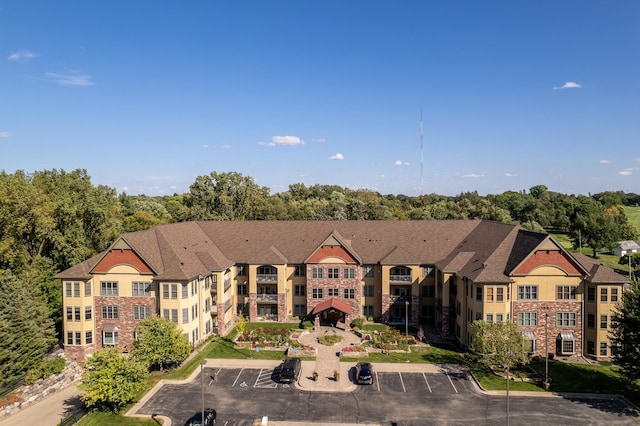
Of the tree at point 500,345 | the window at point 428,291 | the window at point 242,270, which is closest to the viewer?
the tree at point 500,345

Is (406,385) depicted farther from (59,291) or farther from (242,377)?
(59,291)

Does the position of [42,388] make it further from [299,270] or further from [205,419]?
[299,270]

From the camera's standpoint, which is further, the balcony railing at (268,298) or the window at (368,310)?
the window at (368,310)

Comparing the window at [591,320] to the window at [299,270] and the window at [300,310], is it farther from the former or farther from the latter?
the window at [299,270]

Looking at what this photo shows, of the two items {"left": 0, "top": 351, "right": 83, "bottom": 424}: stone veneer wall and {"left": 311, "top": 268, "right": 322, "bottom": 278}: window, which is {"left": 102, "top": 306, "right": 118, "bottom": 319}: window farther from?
{"left": 311, "top": 268, "right": 322, "bottom": 278}: window

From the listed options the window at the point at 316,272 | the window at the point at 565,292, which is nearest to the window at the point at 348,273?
the window at the point at 316,272

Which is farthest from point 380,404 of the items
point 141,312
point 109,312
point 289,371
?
point 109,312
